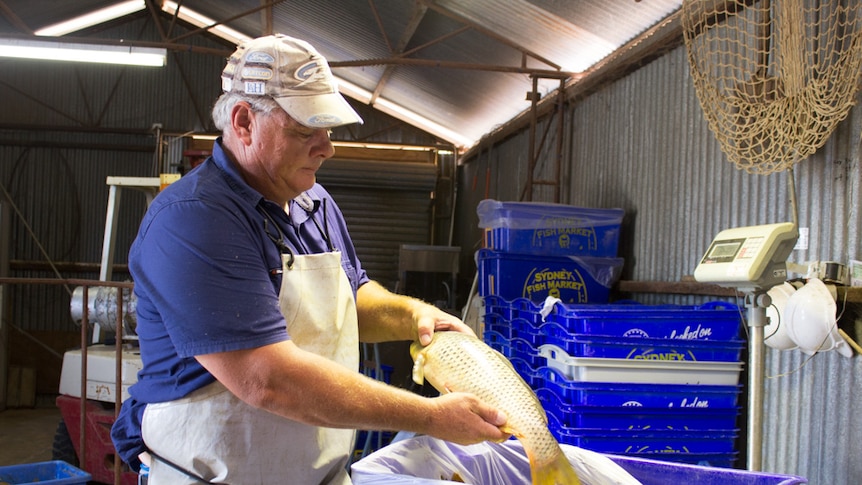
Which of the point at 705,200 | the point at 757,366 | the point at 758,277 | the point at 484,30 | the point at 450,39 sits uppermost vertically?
the point at 450,39

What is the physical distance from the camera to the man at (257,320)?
1.45 m

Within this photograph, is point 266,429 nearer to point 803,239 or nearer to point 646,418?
point 646,418

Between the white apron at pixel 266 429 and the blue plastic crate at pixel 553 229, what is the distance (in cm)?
332

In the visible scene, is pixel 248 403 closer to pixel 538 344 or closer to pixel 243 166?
pixel 243 166

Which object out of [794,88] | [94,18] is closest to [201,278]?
[794,88]

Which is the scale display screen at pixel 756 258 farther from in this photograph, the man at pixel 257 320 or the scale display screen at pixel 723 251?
the man at pixel 257 320

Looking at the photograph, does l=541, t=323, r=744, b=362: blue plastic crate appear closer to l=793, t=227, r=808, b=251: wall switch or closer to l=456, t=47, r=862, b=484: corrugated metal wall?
l=456, t=47, r=862, b=484: corrugated metal wall

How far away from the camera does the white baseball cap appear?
5.26ft

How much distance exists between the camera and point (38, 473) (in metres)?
4.77

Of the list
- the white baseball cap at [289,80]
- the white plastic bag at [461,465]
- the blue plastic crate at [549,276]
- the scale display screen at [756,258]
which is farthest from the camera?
the blue plastic crate at [549,276]

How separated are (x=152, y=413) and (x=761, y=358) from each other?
187 centimetres

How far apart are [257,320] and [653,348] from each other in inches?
97.6

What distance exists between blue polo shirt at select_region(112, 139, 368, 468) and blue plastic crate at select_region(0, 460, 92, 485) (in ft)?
11.0

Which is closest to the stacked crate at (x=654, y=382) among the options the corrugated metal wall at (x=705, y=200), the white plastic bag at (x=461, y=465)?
the corrugated metal wall at (x=705, y=200)
